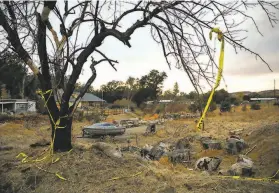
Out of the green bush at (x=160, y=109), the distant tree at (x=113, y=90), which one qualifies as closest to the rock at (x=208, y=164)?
the green bush at (x=160, y=109)

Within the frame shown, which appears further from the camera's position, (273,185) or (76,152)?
(76,152)

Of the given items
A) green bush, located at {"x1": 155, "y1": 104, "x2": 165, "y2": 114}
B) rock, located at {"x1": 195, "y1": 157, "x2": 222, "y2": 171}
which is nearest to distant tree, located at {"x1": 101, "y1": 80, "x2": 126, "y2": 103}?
green bush, located at {"x1": 155, "y1": 104, "x2": 165, "y2": 114}

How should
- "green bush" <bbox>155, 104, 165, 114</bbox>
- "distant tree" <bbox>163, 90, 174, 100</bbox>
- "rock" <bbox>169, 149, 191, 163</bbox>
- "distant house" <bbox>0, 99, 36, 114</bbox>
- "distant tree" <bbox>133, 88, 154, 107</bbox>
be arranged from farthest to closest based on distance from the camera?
"distant tree" <bbox>163, 90, 174, 100</bbox>, "distant tree" <bbox>133, 88, 154, 107</bbox>, "green bush" <bbox>155, 104, 165, 114</bbox>, "distant house" <bbox>0, 99, 36, 114</bbox>, "rock" <bbox>169, 149, 191, 163</bbox>

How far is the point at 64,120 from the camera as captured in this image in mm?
7027

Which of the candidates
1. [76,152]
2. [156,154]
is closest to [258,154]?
[156,154]

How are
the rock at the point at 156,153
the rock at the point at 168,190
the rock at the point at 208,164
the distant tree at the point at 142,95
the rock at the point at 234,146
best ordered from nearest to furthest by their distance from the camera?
the rock at the point at 168,190, the rock at the point at 208,164, the rock at the point at 156,153, the rock at the point at 234,146, the distant tree at the point at 142,95

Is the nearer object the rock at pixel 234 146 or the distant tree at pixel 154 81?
the rock at pixel 234 146

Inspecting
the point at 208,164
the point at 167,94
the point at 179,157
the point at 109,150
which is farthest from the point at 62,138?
the point at 167,94

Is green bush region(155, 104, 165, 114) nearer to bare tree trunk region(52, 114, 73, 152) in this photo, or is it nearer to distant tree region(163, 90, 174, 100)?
distant tree region(163, 90, 174, 100)

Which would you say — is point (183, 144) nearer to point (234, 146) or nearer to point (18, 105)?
point (234, 146)

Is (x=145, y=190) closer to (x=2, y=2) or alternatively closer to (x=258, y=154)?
(x=2, y=2)

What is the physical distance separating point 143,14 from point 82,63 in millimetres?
→ 1652

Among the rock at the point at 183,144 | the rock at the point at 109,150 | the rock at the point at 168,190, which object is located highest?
the rock at the point at 109,150

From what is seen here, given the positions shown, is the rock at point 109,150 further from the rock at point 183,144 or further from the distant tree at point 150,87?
the distant tree at point 150,87
